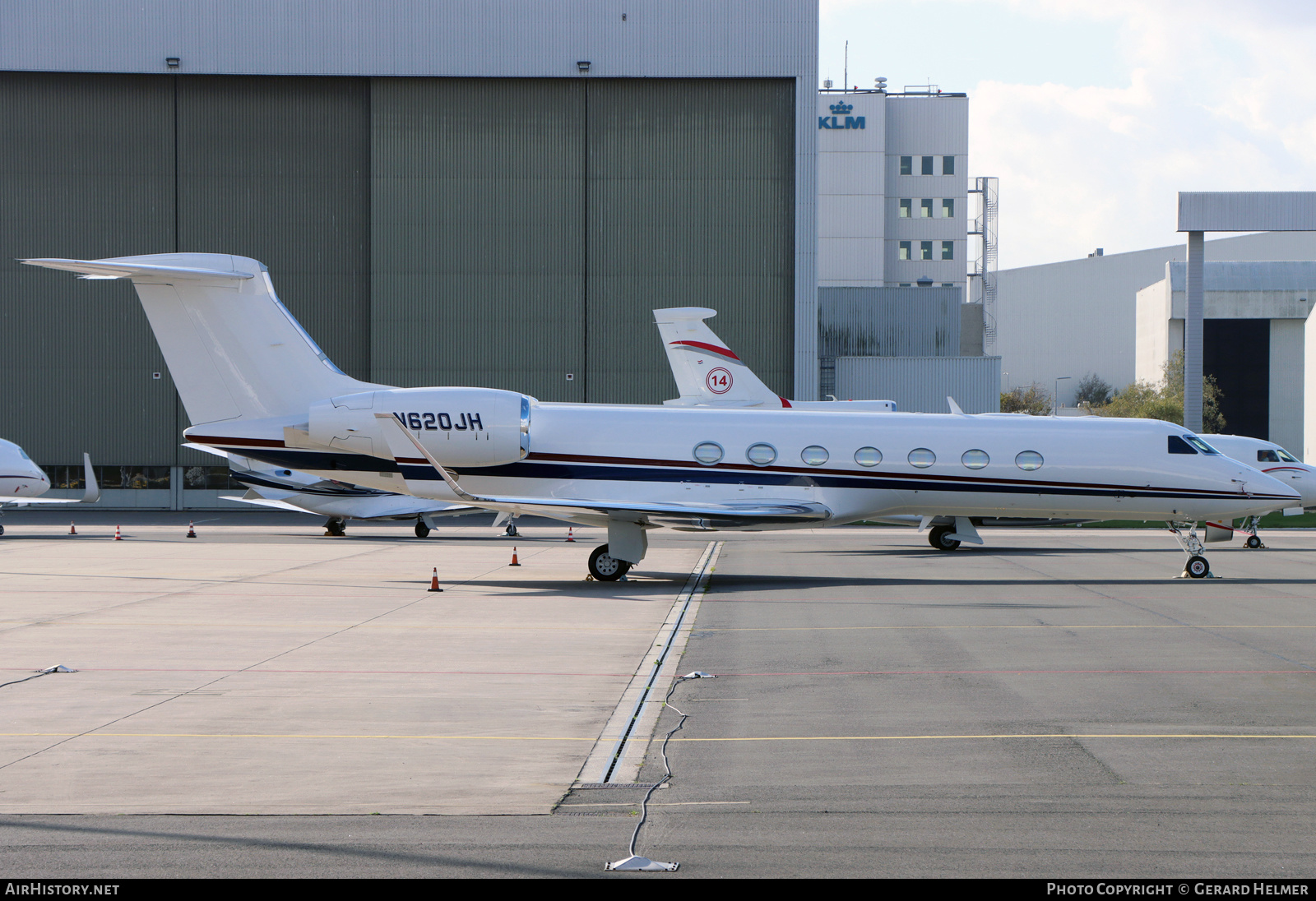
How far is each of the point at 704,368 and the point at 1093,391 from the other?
8725 centimetres

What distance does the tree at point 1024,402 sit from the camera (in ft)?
331

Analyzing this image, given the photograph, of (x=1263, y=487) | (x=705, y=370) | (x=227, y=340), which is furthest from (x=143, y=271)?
(x=1263, y=487)

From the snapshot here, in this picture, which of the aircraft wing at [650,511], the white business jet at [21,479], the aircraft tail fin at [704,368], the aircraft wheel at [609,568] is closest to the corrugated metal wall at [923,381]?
the aircraft tail fin at [704,368]

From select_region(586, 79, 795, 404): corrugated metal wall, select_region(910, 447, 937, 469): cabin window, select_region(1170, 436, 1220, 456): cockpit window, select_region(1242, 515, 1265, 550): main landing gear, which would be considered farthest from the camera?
select_region(586, 79, 795, 404): corrugated metal wall

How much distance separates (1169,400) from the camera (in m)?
75.6

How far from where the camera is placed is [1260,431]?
81.4 m

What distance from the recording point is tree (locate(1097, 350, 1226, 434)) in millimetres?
74562

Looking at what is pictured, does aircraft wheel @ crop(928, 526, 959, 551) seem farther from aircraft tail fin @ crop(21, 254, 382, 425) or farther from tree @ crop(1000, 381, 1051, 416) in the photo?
tree @ crop(1000, 381, 1051, 416)

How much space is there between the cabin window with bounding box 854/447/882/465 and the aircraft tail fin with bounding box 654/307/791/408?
30.5 feet

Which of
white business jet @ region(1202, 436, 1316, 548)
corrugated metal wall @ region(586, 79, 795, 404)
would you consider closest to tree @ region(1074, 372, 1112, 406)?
corrugated metal wall @ region(586, 79, 795, 404)

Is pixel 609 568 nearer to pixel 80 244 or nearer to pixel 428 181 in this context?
pixel 428 181

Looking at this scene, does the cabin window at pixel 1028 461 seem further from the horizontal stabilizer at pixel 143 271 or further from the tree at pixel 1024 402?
the tree at pixel 1024 402

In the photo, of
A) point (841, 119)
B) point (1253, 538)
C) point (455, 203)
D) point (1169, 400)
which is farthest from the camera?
point (841, 119)

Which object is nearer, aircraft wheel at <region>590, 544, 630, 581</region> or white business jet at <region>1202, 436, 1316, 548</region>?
aircraft wheel at <region>590, 544, 630, 581</region>
